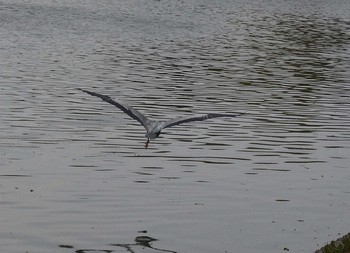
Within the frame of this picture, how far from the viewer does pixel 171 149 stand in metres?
28.3

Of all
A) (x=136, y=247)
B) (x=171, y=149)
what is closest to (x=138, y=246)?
(x=136, y=247)

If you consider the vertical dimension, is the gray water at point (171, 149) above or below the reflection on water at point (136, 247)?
above

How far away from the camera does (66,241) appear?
722 inches

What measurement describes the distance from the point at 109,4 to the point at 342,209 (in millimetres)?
73555

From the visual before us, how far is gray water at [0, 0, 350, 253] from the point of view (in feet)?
64.2

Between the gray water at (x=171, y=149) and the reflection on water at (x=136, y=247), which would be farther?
the gray water at (x=171, y=149)

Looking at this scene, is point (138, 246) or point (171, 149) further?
point (171, 149)

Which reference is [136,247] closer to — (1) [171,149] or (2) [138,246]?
(2) [138,246]

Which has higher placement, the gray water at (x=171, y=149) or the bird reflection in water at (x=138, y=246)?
the gray water at (x=171, y=149)

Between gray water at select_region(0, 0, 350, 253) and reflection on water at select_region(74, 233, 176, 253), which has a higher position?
gray water at select_region(0, 0, 350, 253)

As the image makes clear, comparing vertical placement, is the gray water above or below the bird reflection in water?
above

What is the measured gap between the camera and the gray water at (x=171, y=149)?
770 inches

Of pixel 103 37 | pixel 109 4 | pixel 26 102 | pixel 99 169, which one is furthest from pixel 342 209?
pixel 109 4

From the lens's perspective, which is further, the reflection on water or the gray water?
the gray water
